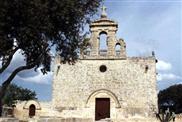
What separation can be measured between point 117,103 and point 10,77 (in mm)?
13590

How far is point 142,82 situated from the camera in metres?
26.1

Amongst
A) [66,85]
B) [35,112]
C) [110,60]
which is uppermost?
[110,60]

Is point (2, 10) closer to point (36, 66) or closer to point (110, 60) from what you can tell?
point (36, 66)

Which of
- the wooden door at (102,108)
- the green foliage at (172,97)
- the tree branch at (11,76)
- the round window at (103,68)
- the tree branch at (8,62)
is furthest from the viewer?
the green foliage at (172,97)

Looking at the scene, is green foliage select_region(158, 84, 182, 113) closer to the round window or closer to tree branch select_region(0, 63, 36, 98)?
the round window

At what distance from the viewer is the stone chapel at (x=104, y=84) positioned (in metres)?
26.0

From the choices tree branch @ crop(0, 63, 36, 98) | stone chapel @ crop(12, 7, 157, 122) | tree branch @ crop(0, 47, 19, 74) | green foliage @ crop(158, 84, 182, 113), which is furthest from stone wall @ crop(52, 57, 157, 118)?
green foliage @ crop(158, 84, 182, 113)

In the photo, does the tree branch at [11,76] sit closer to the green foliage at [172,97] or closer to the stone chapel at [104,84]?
the stone chapel at [104,84]

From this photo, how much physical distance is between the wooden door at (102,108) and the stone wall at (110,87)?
0.36 metres

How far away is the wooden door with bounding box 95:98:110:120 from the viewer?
26.5m

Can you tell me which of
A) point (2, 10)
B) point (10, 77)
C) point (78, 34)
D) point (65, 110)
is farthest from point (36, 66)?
point (65, 110)

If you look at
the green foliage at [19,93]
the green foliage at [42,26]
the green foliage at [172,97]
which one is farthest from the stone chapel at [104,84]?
the green foliage at [172,97]

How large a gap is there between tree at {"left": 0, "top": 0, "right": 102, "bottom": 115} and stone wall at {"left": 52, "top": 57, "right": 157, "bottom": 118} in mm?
11907

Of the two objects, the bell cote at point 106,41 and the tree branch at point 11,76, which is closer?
the tree branch at point 11,76
